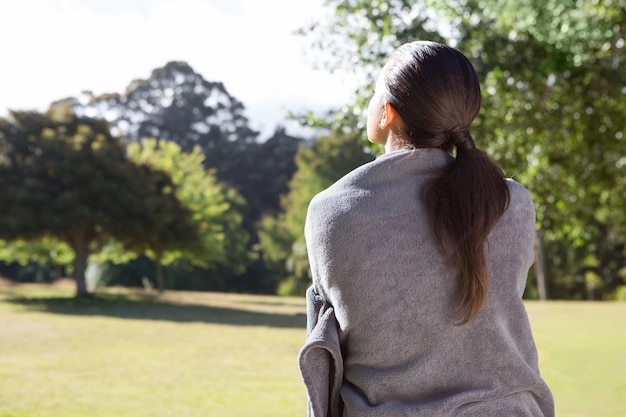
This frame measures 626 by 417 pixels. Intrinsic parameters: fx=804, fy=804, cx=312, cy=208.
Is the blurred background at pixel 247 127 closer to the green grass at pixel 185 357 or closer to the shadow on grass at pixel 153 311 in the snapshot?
the shadow on grass at pixel 153 311

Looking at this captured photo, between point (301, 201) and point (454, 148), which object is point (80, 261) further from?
point (454, 148)

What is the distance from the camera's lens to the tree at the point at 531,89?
743 centimetres

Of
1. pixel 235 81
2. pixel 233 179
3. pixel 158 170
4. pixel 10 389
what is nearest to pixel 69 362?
pixel 10 389

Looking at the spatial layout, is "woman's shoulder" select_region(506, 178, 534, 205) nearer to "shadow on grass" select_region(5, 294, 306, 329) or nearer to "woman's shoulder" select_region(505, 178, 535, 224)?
"woman's shoulder" select_region(505, 178, 535, 224)

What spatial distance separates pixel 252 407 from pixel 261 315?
12.5 meters

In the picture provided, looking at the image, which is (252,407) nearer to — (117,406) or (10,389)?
(117,406)

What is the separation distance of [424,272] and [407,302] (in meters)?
0.06

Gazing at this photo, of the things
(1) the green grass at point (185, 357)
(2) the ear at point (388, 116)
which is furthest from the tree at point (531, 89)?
(2) the ear at point (388, 116)

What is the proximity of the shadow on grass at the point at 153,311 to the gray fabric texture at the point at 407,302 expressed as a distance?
17418mm

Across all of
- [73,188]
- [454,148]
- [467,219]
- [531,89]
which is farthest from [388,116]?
[73,188]

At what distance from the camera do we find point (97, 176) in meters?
21.9

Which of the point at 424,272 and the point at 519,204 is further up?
the point at 519,204

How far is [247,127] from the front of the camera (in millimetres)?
34031

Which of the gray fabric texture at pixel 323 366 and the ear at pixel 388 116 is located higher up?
the ear at pixel 388 116
